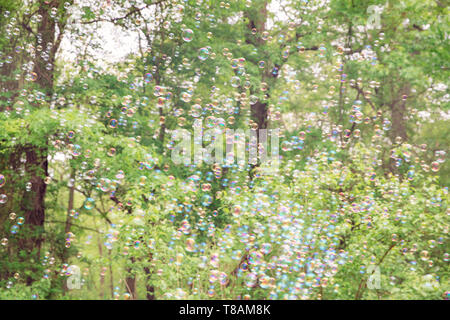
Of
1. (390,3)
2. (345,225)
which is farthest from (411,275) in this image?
(390,3)

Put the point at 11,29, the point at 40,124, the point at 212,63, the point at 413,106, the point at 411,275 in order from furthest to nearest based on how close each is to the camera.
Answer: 1. the point at 413,106
2. the point at 212,63
3. the point at 11,29
4. the point at 40,124
5. the point at 411,275

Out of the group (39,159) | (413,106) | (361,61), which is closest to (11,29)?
(39,159)

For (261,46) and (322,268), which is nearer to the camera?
(322,268)

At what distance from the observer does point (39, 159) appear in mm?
8531

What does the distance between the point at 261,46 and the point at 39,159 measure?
6399mm

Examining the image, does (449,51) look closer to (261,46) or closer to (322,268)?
(261,46)

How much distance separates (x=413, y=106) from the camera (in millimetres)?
12555
